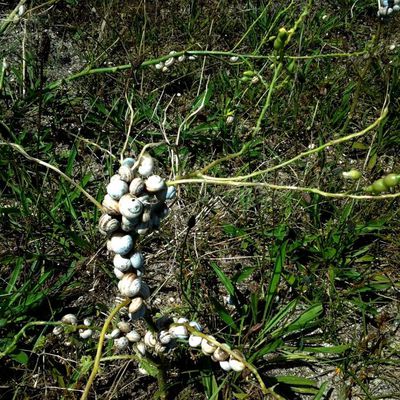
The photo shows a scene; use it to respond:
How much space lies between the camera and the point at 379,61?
2.68 m

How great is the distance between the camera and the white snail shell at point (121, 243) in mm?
1020

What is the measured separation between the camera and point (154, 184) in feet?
3.10

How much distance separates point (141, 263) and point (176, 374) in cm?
76

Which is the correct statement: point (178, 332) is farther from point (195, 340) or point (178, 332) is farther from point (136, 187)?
point (136, 187)

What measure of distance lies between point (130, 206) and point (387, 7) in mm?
1711

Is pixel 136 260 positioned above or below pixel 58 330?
above

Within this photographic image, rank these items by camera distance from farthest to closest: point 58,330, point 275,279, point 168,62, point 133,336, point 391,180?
point 168,62 < point 275,279 < point 58,330 < point 133,336 < point 391,180

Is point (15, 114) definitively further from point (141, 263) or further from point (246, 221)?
point (141, 263)

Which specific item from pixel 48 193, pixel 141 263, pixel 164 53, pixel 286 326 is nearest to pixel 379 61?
pixel 164 53

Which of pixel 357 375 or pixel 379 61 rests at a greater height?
pixel 379 61

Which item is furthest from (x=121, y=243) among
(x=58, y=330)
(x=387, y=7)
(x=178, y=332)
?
(x=387, y=7)

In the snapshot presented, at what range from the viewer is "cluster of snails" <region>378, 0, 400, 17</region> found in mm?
2100

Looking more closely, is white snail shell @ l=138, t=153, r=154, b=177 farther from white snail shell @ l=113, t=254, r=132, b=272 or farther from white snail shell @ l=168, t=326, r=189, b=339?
white snail shell @ l=168, t=326, r=189, b=339

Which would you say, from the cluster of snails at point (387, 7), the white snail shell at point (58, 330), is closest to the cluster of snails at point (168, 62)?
the cluster of snails at point (387, 7)
